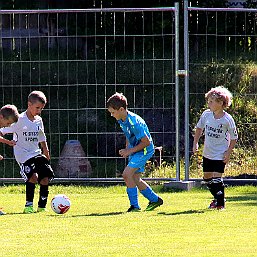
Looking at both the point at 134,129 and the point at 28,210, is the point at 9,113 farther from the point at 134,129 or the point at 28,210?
the point at 134,129

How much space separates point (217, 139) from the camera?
1238 centimetres

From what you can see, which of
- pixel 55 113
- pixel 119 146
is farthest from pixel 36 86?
pixel 119 146

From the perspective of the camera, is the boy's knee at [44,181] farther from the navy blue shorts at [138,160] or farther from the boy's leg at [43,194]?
the navy blue shorts at [138,160]

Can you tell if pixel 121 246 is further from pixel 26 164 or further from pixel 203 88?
pixel 203 88

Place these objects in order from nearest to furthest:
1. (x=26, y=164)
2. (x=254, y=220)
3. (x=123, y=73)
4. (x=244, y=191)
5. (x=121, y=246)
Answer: (x=121, y=246) → (x=254, y=220) → (x=26, y=164) → (x=244, y=191) → (x=123, y=73)

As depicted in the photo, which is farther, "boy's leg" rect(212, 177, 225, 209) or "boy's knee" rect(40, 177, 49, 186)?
"boy's knee" rect(40, 177, 49, 186)

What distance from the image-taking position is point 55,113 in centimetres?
1606

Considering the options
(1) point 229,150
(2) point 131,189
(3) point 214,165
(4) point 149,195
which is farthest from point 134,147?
(1) point 229,150

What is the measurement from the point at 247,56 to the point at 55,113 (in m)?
3.27

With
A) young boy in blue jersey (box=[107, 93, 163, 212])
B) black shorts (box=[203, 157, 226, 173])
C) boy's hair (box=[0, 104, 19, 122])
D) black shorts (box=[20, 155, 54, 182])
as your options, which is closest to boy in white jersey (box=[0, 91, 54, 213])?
black shorts (box=[20, 155, 54, 182])

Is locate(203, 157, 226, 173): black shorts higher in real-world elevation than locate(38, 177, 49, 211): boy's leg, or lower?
higher

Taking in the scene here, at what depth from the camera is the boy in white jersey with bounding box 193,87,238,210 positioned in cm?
1230

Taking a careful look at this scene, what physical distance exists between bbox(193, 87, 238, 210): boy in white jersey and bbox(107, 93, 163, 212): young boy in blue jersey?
2.26 feet

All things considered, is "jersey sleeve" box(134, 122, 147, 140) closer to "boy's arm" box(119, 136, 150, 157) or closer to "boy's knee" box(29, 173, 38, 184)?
"boy's arm" box(119, 136, 150, 157)
